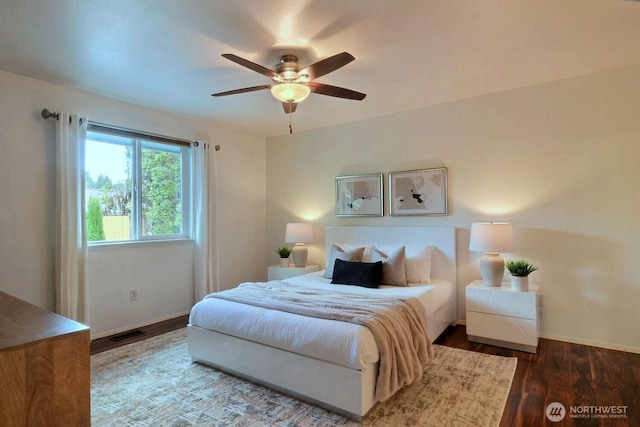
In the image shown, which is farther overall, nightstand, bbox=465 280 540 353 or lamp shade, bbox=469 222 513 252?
lamp shade, bbox=469 222 513 252

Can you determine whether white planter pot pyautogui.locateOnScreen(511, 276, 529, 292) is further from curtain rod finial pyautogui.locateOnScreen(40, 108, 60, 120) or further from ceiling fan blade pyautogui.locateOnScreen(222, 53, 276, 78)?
curtain rod finial pyautogui.locateOnScreen(40, 108, 60, 120)

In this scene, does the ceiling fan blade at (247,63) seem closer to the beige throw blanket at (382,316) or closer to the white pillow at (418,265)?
the beige throw blanket at (382,316)

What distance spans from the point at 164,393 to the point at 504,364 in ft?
8.70

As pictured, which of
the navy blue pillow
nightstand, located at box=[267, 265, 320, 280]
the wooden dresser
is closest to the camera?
the wooden dresser

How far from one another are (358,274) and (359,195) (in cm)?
140

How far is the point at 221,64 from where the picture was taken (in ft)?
9.20

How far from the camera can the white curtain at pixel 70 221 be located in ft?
10.2

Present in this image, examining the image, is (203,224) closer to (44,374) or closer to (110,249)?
(110,249)

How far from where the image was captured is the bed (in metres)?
2.05

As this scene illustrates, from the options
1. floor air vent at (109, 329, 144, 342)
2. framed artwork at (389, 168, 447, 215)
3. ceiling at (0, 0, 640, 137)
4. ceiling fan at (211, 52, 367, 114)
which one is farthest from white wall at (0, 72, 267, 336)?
framed artwork at (389, 168, 447, 215)

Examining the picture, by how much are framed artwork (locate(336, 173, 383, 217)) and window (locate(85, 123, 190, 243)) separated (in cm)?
204

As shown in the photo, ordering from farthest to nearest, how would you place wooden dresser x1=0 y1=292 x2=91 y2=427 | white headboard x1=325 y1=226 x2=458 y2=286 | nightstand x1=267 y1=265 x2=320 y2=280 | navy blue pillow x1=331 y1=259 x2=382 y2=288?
1. nightstand x1=267 y1=265 x2=320 y2=280
2. white headboard x1=325 y1=226 x2=458 y2=286
3. navy blue pillow x1=331 y1=259 x2=382 y2=288
4. wooden dresser x1=0 y1=292 x2=91 y2=427

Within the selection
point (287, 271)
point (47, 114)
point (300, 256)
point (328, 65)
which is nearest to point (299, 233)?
point (300, 256)

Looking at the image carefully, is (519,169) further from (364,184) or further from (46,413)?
(46,413)
